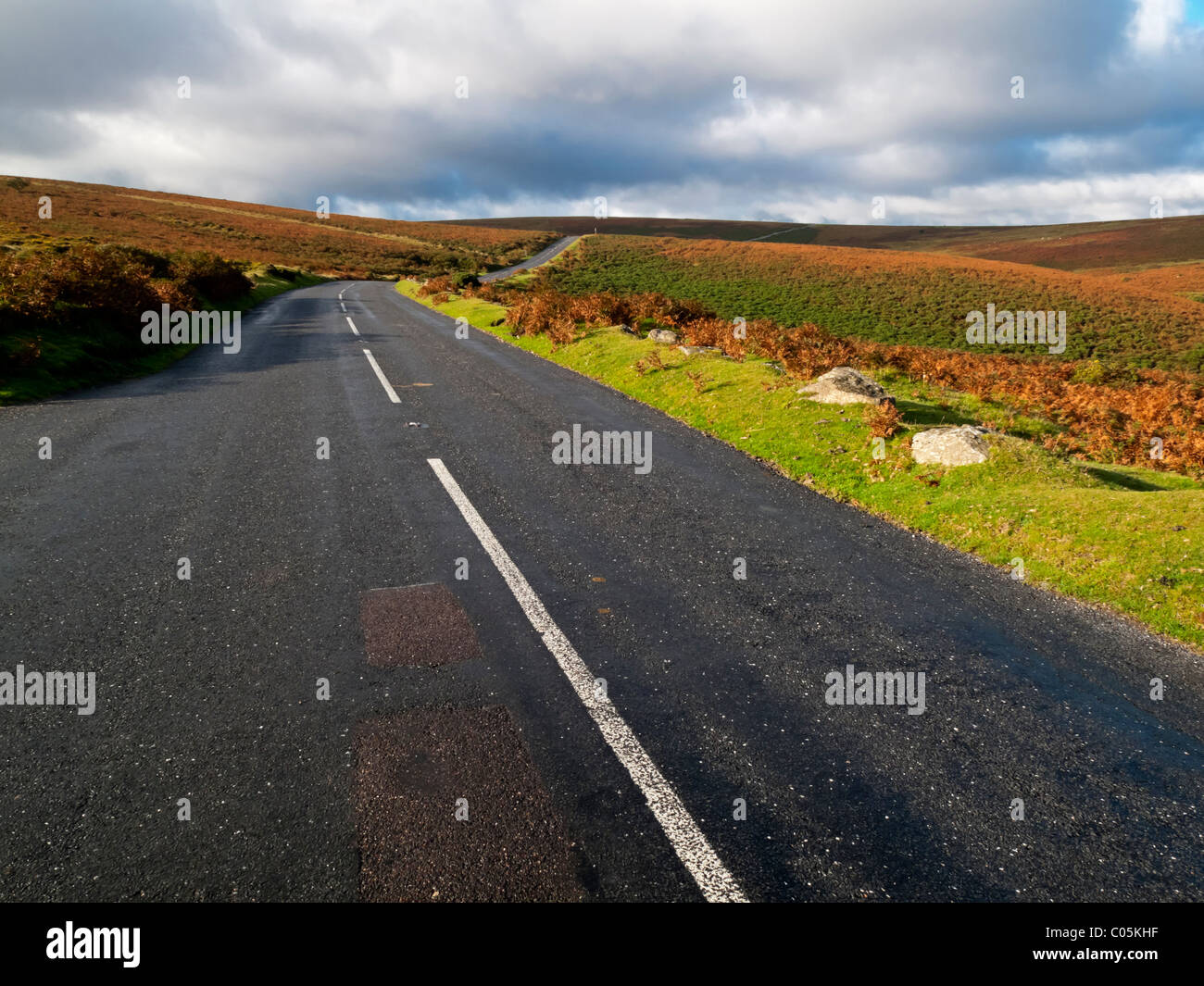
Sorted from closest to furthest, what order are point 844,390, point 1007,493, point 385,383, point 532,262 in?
point 1007,493
point 844,390
point 385,383
point 532,262

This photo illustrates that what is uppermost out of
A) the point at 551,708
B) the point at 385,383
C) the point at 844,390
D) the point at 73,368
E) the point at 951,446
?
the point at 73,368

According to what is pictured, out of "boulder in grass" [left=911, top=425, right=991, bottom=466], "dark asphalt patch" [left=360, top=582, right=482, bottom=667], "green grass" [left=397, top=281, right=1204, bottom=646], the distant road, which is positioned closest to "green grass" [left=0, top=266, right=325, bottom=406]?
"dark asphalt patch" [left=360, top=582, right=482, bottom=667]

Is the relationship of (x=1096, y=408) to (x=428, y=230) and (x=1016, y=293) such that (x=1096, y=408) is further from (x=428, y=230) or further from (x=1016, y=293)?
(x=428, y=230)

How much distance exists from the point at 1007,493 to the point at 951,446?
1.26 meters

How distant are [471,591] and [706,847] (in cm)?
315

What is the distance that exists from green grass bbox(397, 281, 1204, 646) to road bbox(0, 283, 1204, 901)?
47 centimetres

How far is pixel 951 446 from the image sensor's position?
29.0ft

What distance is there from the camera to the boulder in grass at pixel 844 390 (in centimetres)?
1141

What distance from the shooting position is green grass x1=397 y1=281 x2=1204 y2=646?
235 inches

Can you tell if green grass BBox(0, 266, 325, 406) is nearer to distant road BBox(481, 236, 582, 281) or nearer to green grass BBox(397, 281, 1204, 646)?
green grass BBox(397, 281, 1204, 646)

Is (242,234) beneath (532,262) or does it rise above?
above

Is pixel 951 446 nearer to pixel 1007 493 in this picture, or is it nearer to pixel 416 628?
pixel 1007 493

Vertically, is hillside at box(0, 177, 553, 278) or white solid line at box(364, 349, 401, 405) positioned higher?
hillside at box(0, 177, 553, 278)

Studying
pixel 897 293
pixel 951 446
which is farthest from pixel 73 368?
pixel 897 293
